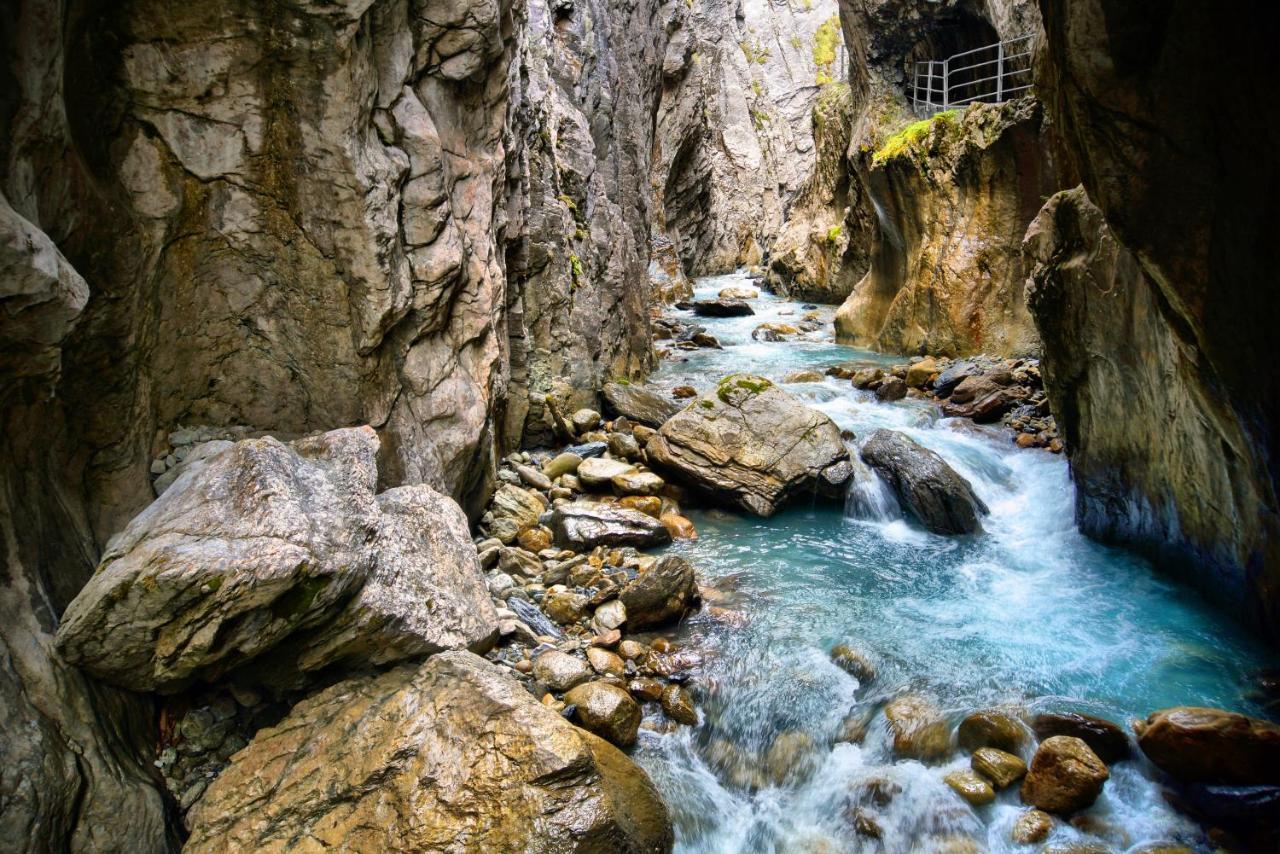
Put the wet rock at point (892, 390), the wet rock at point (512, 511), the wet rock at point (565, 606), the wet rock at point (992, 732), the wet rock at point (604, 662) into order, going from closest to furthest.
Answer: the wet rock at point (992, 732), the wet rock at point (604, 662), the wet rock at point (565, 606), the wet rock at point (512, 511), the wet rock at point (892, 390)

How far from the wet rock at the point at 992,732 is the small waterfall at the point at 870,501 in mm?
4906

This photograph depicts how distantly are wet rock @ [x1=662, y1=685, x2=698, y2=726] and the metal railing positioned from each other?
19.1m

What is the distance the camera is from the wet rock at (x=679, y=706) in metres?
6.20

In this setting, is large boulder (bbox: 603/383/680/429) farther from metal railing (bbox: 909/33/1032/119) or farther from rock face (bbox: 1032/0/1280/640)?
metal railing (bbox: 909/33/1032/119)

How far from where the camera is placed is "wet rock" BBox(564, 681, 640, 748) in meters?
5.77

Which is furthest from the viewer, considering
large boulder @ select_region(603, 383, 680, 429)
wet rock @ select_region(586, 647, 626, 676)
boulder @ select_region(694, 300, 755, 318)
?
boulder @ select_region(694, 300, 755, 318)

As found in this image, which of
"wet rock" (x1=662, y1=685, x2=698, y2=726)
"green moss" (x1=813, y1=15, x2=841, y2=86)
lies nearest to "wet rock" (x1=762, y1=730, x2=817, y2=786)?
"wet rock" (x1=662, y1=685, x2=698, y2=726)

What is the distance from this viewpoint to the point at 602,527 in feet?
29.7

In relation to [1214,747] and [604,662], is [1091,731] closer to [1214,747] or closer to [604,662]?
[1214,747]

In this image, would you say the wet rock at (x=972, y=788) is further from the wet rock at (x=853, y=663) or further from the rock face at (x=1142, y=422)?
the rock face at (x=1142, y=422)

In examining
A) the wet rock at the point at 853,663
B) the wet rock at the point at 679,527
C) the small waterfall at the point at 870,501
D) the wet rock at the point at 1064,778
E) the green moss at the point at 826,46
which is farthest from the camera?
the green moss at the point at 826,46

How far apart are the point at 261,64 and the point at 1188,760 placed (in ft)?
28.0

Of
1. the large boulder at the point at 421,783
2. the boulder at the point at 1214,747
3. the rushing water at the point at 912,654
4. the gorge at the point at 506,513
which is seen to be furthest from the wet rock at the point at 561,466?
the boulder at the point at 1214,747

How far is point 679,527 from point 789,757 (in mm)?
4237
